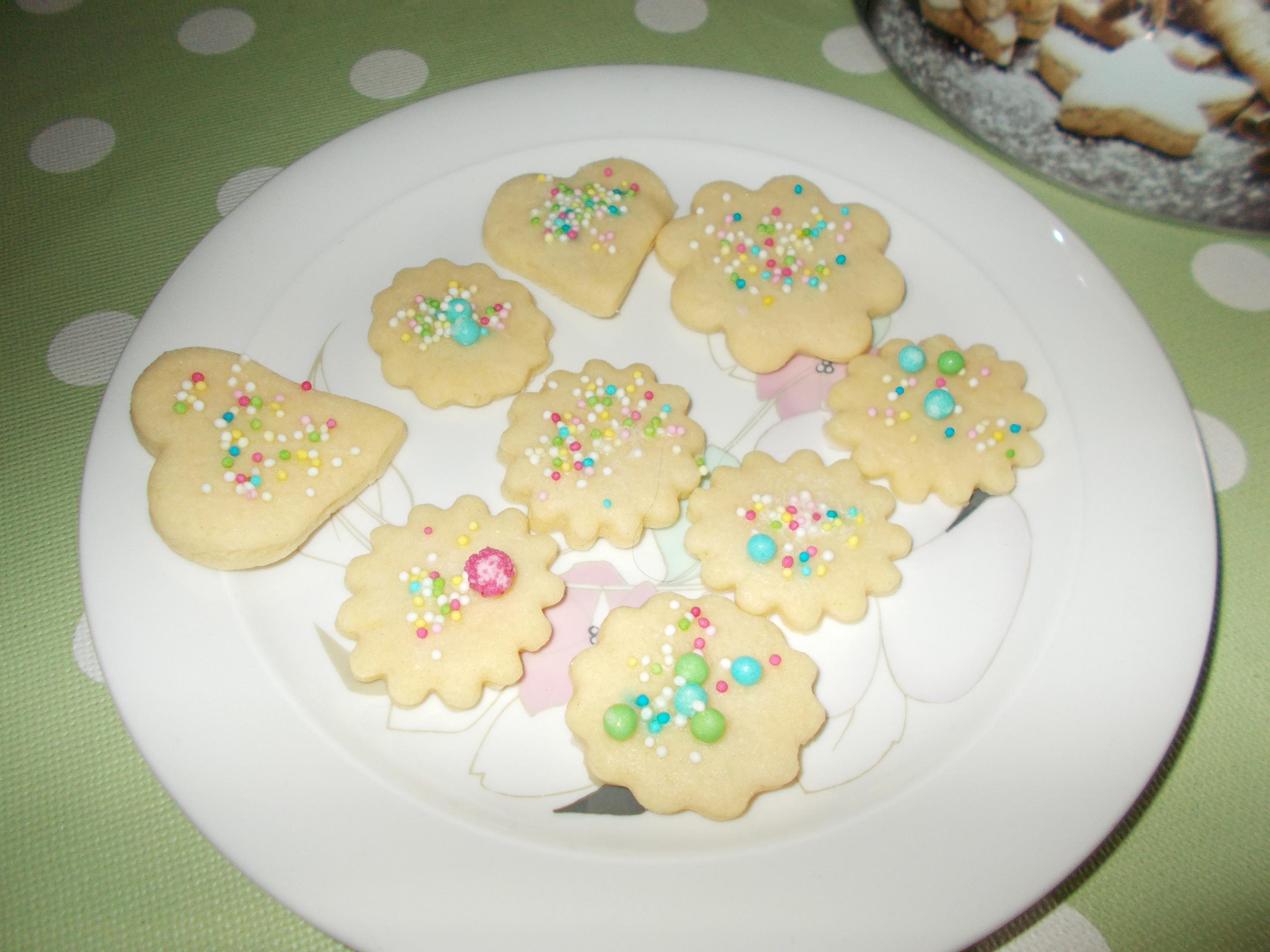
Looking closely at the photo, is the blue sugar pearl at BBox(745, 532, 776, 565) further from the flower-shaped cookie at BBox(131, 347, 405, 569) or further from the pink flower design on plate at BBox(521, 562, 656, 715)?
the flower-shaped cookie at BBox(131, 347, 405, 569)

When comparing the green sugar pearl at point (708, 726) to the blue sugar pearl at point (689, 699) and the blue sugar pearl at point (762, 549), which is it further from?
the blue sugar pearl at point (762, 549)

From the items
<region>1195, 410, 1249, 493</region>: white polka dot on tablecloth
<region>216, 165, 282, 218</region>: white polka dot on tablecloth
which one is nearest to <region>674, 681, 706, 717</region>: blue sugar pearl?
<region>1195, 410, 1249, 493</region>: white polka dot on tablecloth

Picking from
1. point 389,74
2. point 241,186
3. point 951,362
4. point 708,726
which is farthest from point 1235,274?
point 241,186

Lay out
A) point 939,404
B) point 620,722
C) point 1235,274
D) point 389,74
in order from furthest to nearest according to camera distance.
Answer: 1. point 389,74
2. point 1235,274
3. point 939,404
4. point 620,722

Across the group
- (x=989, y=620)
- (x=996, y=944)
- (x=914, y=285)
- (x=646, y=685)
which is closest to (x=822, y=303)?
(x=914, y=285)

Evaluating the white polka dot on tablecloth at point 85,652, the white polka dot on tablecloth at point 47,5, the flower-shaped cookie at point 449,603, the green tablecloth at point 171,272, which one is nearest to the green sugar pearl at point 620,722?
the flower-shaped cookie at point 449,603

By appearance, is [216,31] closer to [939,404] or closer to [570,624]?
[570,624]

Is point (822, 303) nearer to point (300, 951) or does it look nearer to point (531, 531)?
point (531, 531)
